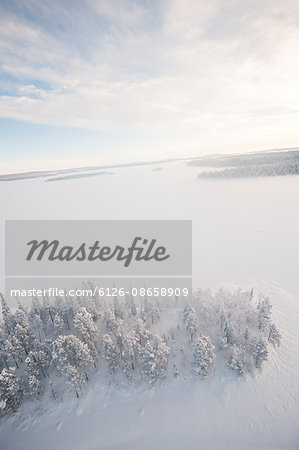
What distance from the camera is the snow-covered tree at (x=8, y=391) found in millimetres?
18719

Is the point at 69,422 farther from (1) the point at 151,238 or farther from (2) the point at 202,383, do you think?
(1) the point at 151,238

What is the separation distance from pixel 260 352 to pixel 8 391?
81.2 feet

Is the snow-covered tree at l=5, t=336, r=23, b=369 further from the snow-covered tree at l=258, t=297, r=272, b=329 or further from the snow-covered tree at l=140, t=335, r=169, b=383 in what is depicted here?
the snow-covered tree at l=258, t=297, r=272, b=329

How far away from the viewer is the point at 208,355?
2083 cm

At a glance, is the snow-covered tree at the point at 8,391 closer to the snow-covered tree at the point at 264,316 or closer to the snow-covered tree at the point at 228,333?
the snow-covered tree at the point at 228,333

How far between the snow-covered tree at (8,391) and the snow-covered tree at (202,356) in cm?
1763

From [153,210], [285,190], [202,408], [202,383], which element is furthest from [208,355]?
[285,190]

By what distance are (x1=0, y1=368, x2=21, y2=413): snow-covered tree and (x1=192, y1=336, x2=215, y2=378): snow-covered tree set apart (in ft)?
57.9

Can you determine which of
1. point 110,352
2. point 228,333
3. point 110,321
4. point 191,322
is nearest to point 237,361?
point 228,333

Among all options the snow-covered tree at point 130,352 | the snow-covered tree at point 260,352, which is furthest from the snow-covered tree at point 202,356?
the snow-covered tree at point 130,352

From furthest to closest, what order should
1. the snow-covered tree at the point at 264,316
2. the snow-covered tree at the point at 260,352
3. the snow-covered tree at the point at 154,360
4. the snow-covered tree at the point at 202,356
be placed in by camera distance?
the snow-covered tree at the point at 264,316, the snow-covered tree at the point at 260,352, the snow-covered tree at the point at 154,360, the snow-covered tree at the point at 202,356

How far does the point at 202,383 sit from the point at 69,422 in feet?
44.8

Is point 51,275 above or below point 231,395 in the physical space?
above

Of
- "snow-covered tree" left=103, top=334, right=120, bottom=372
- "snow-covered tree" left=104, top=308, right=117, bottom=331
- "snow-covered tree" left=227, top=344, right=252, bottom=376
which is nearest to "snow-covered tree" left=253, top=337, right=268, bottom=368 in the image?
"snow-covered tree" left=227, top=344, right=252, bottom=376
